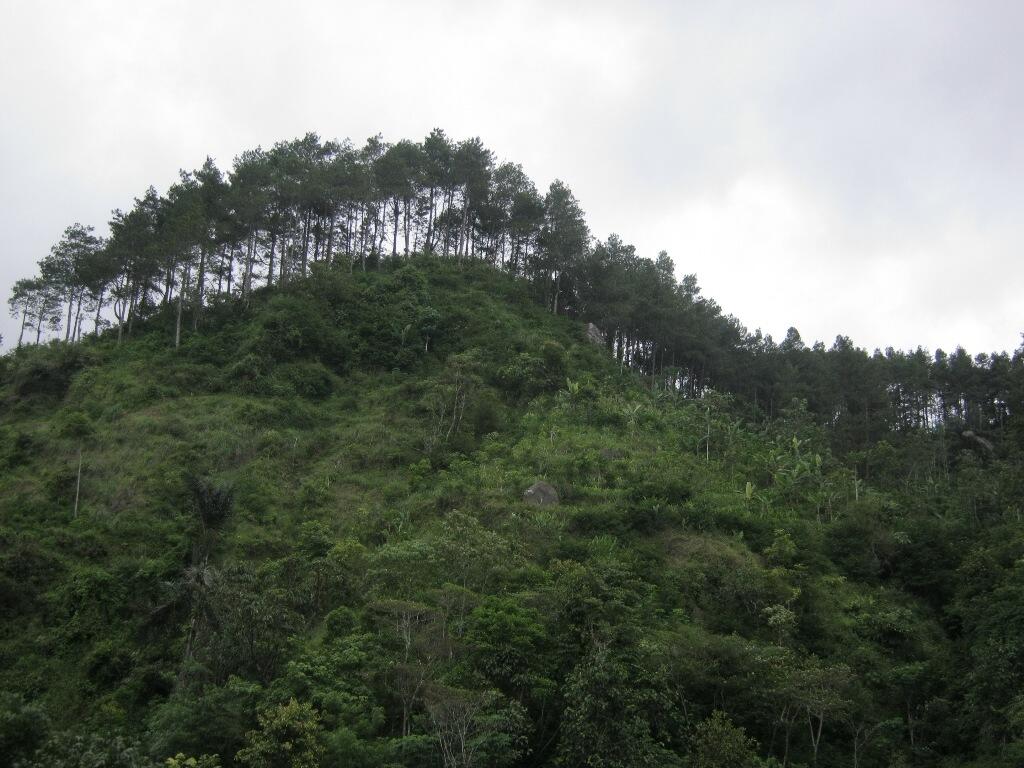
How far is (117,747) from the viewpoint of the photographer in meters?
16.6

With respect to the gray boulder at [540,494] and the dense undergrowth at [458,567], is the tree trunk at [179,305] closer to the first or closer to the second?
the dense undergrowth at [458,567]

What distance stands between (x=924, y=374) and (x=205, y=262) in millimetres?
56792

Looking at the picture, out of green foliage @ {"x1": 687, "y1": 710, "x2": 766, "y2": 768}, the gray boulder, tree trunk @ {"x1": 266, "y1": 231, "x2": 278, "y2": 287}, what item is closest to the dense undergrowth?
green foliage @ {"x1": 687, "y1": 710, "x2": 766, "y2": 768}

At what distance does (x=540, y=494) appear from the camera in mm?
37594

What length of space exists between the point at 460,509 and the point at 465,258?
39099 millimetres

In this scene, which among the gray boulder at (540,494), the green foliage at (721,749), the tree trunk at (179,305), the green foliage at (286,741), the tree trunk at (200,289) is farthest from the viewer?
the tree trunk at (200,289)

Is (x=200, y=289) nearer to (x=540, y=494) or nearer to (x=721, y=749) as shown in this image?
(x=540, y=494)

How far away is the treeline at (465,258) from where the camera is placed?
5578cm

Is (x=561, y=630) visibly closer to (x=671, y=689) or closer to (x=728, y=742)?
(x=671, y=689)

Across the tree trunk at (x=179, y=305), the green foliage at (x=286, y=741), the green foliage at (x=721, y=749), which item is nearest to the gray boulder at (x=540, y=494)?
the green foliage at (x=721, y=749)

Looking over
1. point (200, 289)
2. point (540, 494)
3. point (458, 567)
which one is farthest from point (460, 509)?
point (200, 289)

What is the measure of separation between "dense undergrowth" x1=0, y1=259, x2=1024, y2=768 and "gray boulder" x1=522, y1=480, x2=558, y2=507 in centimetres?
62

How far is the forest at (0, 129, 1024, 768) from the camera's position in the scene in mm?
22844

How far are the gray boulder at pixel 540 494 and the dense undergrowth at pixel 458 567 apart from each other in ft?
2.02
